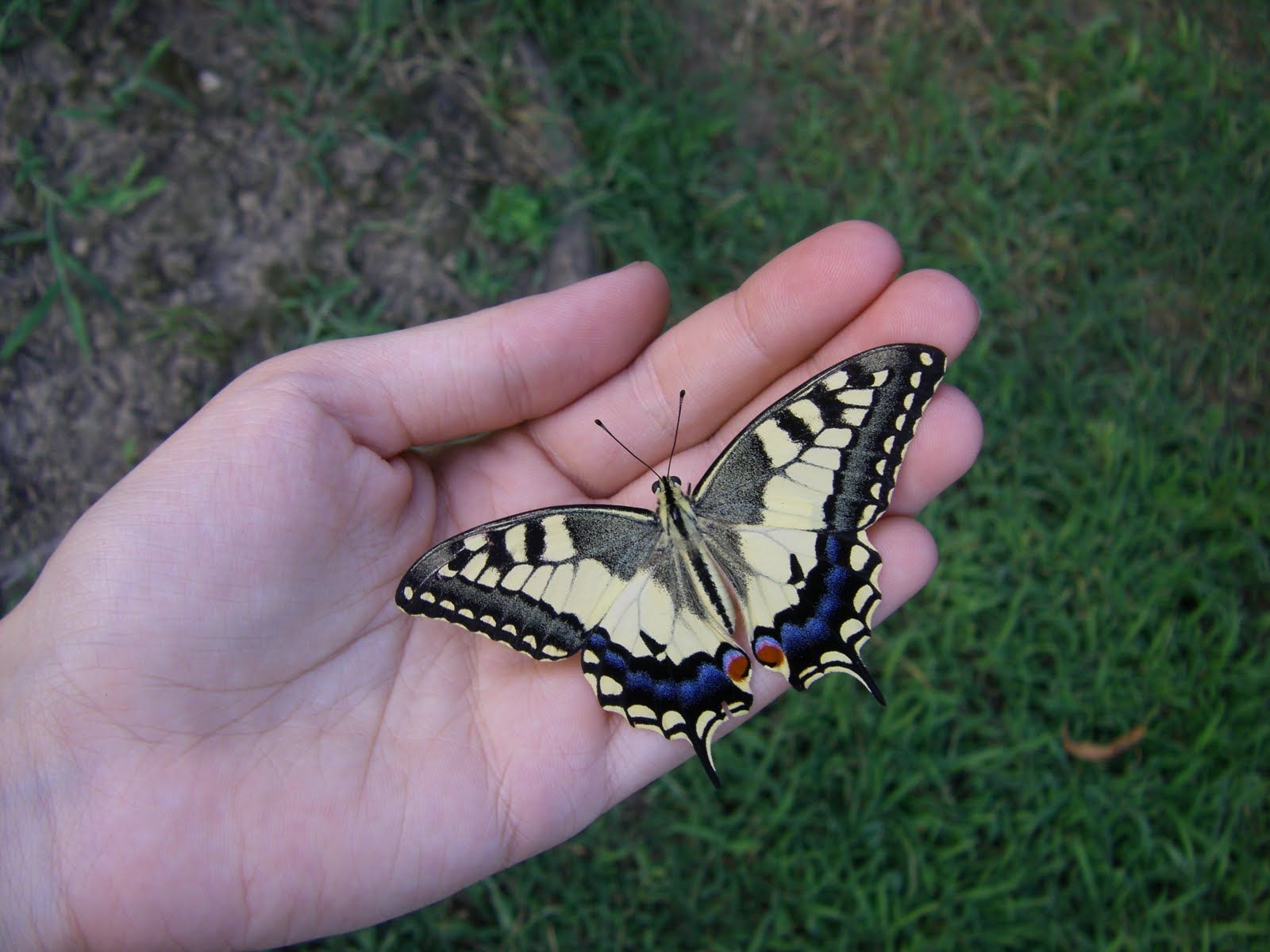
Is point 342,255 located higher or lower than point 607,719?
higher

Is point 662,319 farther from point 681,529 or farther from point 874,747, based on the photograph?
point 874,747

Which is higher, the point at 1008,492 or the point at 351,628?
the point at 351,628

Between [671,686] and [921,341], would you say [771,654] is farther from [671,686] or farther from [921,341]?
[921,341]

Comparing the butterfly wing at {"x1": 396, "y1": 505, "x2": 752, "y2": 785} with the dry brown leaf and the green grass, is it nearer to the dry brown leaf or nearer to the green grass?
the green grass

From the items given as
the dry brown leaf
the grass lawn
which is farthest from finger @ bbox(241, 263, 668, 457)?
the dry brown leaf

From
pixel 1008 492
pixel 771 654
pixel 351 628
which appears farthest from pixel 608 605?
pixel 1008 492

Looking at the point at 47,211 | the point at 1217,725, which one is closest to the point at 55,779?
the point at 47,211
